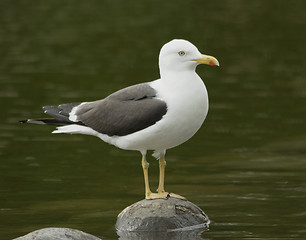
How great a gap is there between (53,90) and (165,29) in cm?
1230

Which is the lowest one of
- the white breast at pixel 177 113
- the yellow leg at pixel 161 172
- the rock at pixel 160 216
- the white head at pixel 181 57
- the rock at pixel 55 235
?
the rock at pixel 55 235

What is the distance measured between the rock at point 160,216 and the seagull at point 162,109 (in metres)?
0.66

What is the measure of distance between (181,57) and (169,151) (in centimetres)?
740

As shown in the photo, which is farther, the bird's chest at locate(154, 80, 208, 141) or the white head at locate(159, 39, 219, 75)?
the white head at locate(159, 39, 219, 75)

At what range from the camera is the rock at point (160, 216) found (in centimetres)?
1322

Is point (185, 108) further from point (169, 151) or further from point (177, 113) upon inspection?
point (169, 151)

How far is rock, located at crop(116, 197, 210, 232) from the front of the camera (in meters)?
13.2

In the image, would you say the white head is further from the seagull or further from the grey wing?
the grey wing

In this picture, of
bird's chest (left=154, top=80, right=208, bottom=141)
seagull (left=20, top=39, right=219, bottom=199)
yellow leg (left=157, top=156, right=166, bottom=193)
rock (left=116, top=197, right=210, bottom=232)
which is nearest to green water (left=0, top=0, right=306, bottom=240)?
rock (left=116, top=197, right=210, bottom=232)

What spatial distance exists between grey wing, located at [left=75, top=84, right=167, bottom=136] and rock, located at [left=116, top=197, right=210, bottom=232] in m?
1.29

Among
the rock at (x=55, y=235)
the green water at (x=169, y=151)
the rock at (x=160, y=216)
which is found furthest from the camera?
the green water at (x=169, y=151)

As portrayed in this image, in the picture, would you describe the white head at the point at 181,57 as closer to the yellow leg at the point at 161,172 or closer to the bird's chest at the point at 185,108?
the bird's chest at the point at 185,108

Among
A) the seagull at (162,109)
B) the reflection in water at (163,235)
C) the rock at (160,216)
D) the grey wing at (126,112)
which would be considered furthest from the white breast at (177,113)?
the reflection in water at (163,235)

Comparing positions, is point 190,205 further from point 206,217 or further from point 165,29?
point 165,29
